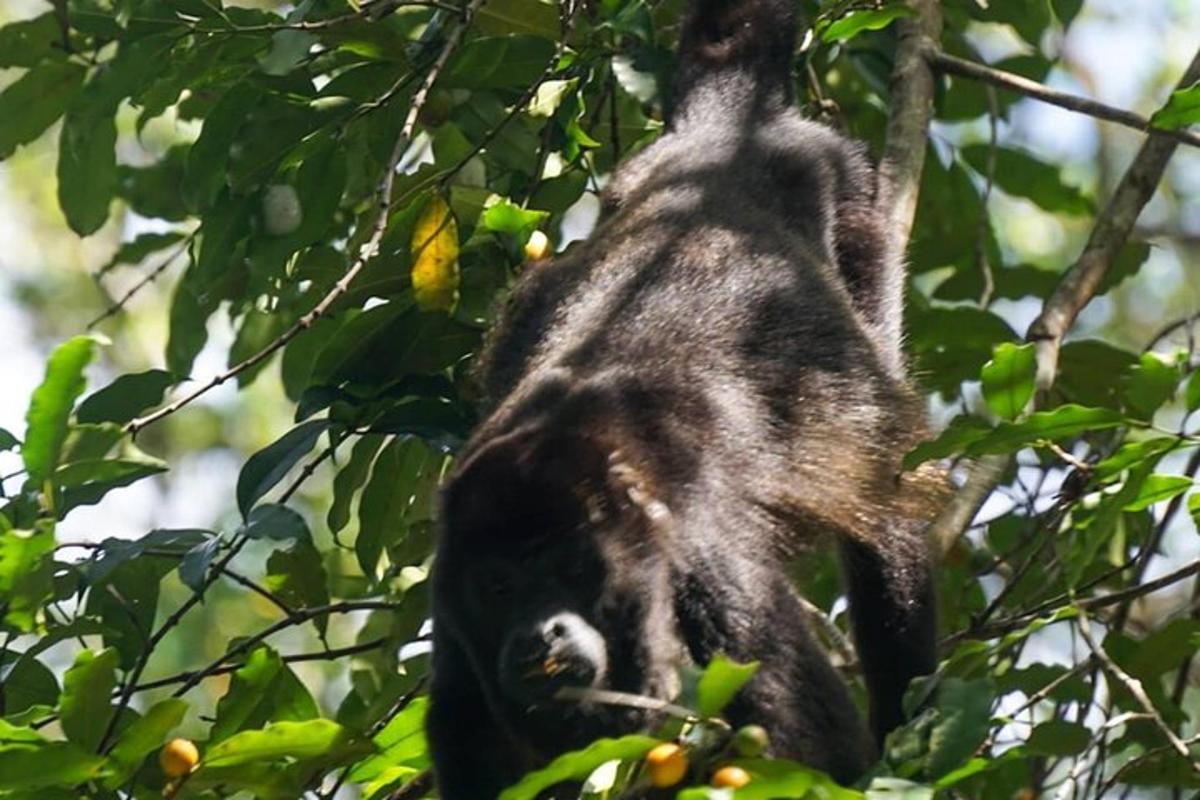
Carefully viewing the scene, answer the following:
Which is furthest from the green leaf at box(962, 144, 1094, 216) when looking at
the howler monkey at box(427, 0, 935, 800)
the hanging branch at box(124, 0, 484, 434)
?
the hanging branch at box(124, 0, 484, 434)

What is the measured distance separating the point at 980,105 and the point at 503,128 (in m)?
1.78

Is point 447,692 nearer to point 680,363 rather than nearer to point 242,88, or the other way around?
point 680,363

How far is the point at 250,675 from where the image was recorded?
306cm

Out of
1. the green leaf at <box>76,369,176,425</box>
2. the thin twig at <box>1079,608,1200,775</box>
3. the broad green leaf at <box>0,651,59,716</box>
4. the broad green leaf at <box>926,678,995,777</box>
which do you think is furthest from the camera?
the green leaf at <box>76,369,176,425</box>

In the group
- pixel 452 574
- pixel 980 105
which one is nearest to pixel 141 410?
pixel 452 574

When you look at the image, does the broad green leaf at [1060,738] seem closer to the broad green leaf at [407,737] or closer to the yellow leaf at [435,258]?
the broad green leaf at [407,737]

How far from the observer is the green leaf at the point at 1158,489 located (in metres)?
2.97

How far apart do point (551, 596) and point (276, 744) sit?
Answer: 2.72ft

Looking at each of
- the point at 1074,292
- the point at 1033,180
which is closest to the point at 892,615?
the point at 1074,292

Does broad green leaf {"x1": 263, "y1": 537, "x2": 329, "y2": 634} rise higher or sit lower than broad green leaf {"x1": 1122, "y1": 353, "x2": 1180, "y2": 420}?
higher

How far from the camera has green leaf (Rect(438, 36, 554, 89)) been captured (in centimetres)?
448

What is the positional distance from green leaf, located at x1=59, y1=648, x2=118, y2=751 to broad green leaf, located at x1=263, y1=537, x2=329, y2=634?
1243 millimetres

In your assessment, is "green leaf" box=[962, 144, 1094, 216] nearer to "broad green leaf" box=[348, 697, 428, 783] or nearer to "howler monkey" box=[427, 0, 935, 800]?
"howler monkey" box=[427, 0, 935, 800]

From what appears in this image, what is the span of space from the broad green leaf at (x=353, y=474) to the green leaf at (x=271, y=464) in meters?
0.36
